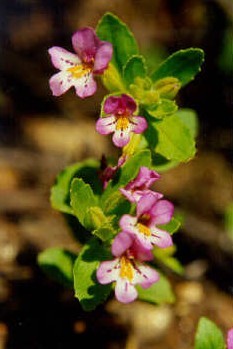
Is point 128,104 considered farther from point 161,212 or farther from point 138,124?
point 161,212

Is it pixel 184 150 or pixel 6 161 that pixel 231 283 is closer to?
pixel 184 150

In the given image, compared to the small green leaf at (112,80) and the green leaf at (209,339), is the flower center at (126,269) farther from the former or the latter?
the small green leaf at (112,80)

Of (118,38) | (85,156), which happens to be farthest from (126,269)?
(85,156)

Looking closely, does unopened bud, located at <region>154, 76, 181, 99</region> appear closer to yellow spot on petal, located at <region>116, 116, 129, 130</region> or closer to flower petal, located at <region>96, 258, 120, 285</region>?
yellow spot on petal, located at <region>116, 116, 129, 130</region>

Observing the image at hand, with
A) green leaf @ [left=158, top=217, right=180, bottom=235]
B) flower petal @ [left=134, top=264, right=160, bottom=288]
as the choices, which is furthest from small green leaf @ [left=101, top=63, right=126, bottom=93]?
flower petal @ [left=134, top=264, right=160, bottom=288]

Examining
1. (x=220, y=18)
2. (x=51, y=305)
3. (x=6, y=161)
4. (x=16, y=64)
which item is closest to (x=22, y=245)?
(x=51, y=305)
